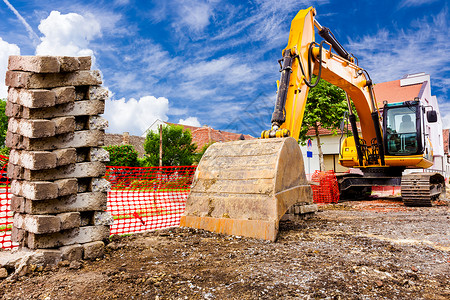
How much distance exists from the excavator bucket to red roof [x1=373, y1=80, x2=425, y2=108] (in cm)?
2179

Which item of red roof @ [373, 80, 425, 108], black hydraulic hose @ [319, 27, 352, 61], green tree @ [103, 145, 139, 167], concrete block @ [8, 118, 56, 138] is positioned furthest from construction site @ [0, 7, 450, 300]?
red roof @ [373, 80, 425, 108]

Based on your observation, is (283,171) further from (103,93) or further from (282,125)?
(103,93)

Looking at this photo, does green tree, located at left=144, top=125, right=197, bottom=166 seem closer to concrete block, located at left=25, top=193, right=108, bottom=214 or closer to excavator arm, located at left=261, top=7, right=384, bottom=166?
excavator arm, located at left=261, top=7, right=384, bottom=166

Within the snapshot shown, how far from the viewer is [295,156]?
4.67 metres

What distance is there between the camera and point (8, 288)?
2590 mm

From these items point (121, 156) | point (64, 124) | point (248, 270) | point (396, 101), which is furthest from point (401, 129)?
point (396, 101)

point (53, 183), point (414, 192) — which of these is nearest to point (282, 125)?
point (53, 183)

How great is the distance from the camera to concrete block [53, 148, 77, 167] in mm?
3160

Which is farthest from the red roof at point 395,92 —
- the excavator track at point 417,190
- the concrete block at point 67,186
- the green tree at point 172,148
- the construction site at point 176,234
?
the concrete block at point 67,186

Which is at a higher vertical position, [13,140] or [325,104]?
[325,104]

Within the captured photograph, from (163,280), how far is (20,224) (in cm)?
170

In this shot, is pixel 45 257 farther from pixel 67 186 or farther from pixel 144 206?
pixel 144 206

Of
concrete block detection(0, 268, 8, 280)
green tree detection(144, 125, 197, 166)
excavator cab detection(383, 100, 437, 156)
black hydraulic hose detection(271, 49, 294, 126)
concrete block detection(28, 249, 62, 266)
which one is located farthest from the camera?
green tree detection(144, 125, 197, 166)

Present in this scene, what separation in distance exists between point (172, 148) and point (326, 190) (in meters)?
12.5
